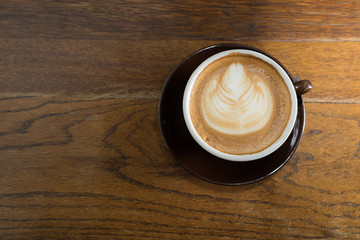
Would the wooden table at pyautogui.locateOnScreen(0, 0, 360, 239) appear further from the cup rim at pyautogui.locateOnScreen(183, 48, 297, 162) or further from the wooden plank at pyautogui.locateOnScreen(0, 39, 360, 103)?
the cup rim at pyautogui.locateOnScreen(183, 48, 297, 162)

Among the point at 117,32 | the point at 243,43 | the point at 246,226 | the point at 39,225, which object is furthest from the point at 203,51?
the point at 39,225

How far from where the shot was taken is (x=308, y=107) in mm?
736

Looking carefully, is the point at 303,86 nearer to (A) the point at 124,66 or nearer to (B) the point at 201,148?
(B) the point at 201,148

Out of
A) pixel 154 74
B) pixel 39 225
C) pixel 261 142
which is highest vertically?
pixel 154 74

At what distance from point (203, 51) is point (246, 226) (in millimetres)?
455

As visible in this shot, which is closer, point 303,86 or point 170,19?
point 303,86

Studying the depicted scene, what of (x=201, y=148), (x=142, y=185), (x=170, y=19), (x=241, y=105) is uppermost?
(x=170, y=19)

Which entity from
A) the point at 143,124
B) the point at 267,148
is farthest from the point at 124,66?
the point at 267,148

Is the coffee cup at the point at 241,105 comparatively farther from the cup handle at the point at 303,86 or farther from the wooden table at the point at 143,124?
the wooden table at the point at 143,124

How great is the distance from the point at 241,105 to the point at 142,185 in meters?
0.32

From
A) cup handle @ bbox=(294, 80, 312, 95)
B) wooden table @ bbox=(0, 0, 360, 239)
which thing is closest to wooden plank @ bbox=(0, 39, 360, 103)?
wooden table @ bbox=(0, 0, 360, 239)

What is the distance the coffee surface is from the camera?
63 centimetres

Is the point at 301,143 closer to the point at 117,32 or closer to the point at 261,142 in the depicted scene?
the point at 261,142

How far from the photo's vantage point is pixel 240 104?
0.63 m
